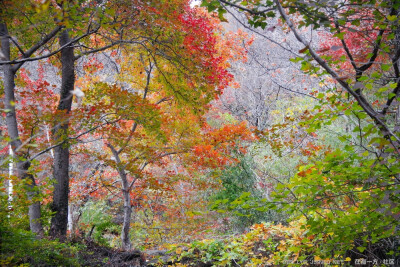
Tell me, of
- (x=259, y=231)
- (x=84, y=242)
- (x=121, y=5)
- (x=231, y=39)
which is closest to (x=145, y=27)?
(x=121, y=5)

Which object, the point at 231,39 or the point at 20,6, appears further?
the point at 231,39

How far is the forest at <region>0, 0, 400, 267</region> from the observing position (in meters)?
1.92

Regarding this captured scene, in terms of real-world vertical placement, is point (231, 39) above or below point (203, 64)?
above

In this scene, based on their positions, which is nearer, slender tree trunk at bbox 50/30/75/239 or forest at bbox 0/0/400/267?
forest at bbox 0/0/400/267

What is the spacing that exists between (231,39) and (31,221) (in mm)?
7012

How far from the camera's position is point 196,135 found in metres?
6.87

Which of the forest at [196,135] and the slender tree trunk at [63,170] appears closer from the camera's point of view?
the forest at [196,135]

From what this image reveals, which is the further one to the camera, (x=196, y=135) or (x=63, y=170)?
(x=196, y=135)

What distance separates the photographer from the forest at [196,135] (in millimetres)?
1918

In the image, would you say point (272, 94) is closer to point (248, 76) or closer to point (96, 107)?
point (248, 76)

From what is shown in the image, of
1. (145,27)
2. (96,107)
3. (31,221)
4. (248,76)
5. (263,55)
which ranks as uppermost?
(263,55)

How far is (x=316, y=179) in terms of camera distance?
2.22 m

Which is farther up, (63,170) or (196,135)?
(196,135)

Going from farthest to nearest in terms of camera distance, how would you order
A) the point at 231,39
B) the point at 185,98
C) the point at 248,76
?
1. the point at 248,76
2. the point at 231,39
3. the point at 185,98
